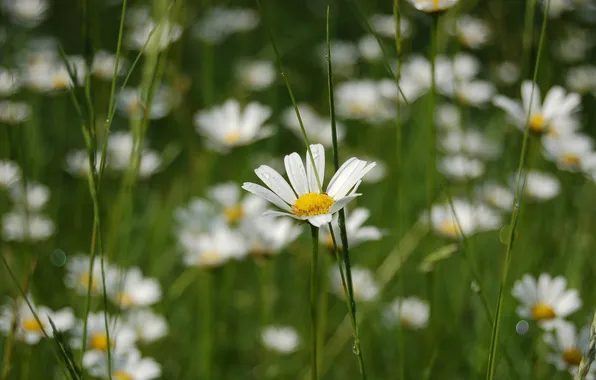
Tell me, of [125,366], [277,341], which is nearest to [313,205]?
[125,366]

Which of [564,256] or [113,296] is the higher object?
[564,256]

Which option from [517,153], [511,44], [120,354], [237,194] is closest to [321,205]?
[120,354]

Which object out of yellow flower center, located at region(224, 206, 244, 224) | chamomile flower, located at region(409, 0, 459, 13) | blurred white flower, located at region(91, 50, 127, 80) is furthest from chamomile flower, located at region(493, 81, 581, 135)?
blurred white flower, located at region(91, 50, 127, 80)

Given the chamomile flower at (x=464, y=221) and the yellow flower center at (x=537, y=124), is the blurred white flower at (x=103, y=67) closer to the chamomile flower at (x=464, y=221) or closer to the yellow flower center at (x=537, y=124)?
the chamomile flower at (x=464, y=221)

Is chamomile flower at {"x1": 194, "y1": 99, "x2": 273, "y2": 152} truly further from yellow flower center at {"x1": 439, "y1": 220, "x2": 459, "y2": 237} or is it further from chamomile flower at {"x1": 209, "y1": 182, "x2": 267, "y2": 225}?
yellow flower center at {"x1": 439, "y1": 220, "x2": 459, "y2": 237}

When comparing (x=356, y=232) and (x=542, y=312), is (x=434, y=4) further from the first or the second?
(x=542, y=312)

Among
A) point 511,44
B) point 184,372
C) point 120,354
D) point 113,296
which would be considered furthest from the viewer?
point 511,44

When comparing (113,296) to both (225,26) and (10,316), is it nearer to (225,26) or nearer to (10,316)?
(10,316)
